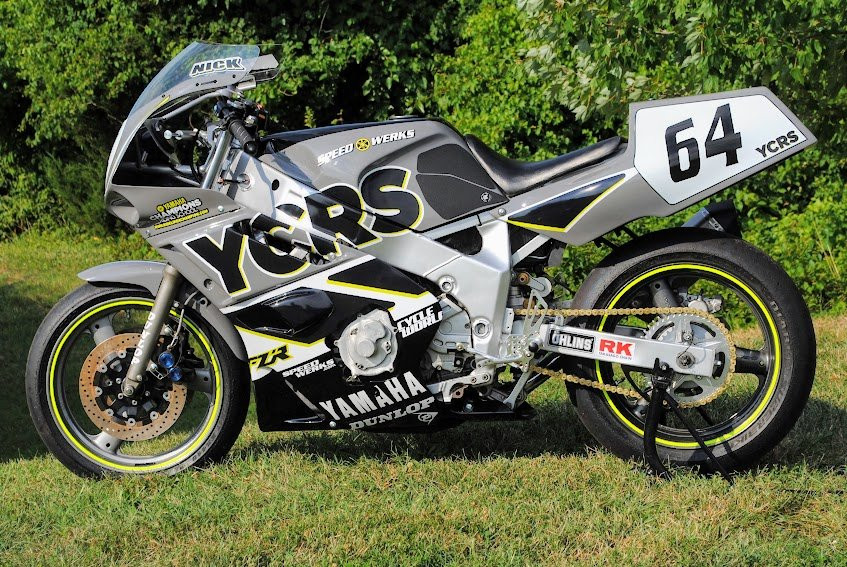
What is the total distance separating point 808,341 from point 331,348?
189 centimetres

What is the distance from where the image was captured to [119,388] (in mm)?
4773

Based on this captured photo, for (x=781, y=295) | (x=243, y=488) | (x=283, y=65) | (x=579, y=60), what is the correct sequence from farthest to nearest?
1. (x=283, y=65)
2. (x=579, y=60)
3. (x=243, y=488)
4. (x=781, y=295)

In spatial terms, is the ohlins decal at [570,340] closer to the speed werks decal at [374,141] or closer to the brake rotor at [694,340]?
the brake rotor at [694,340]

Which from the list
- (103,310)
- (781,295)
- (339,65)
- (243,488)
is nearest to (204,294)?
(103,310)

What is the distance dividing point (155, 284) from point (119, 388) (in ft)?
1.65

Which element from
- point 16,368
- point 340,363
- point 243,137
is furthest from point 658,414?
point 16,368

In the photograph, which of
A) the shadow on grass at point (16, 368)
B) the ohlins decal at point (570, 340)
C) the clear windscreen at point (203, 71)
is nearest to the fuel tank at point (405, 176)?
the clear windscreen at point (203, 71)

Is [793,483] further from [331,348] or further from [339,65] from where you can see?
[339,65]

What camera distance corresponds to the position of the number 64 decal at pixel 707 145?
4242 millimetres

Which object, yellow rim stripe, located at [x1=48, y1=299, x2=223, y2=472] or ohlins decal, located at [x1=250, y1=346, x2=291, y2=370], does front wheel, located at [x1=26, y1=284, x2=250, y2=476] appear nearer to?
yellow rim stripe, located at [x1=48, y1=299, x2=223, y2=472]

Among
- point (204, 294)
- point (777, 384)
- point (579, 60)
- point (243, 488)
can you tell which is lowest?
point (243, 488)

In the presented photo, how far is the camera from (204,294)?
14.9 feet

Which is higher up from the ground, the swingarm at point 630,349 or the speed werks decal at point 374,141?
the speed werks decal at point 374,141

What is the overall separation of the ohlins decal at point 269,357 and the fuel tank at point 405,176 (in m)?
0.66
